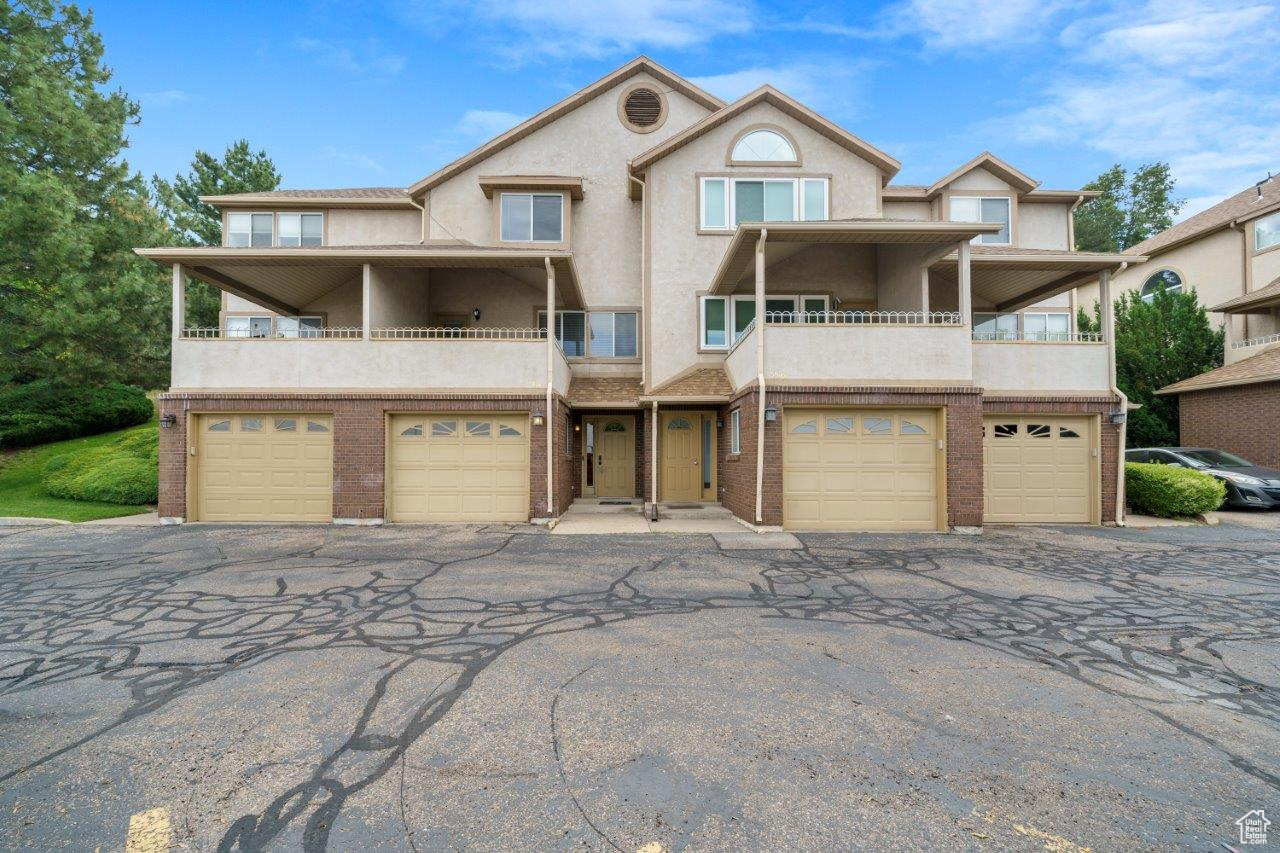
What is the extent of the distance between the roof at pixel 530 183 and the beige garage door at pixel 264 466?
7.59 meters

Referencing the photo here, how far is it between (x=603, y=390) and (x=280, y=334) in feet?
27.7

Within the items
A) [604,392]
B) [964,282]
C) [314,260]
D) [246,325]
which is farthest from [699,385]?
[246,325]

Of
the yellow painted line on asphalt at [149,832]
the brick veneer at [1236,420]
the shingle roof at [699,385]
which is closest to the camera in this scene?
the yellow painted line on asphalt at [149,832]

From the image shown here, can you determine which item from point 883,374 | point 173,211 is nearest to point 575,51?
point 173,211

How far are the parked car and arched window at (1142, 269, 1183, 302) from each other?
864 centimetres

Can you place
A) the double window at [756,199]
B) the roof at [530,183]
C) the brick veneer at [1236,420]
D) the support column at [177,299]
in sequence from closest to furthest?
the support column at [177,299], the double window at [756,199], the brick veneer at [1236,420], the roof at [530,183]

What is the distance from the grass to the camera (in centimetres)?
1185

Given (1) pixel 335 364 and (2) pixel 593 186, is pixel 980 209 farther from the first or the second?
(1) pixel 335 364

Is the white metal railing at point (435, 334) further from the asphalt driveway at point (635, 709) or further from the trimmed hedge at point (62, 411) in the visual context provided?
the trimmed hedge at point (62, 411)

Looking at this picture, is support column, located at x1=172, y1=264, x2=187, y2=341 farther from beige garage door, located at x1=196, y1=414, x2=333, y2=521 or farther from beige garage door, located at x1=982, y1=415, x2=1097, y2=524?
beige garage door, located at x1=982, y1=415, x2=1097, y2=524

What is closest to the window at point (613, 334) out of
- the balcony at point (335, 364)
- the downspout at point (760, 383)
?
the balcony at point (335, 364)

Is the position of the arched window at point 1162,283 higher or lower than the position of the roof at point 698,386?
higher

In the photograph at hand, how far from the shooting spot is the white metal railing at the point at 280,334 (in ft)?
37.4

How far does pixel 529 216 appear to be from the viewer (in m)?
15.0
